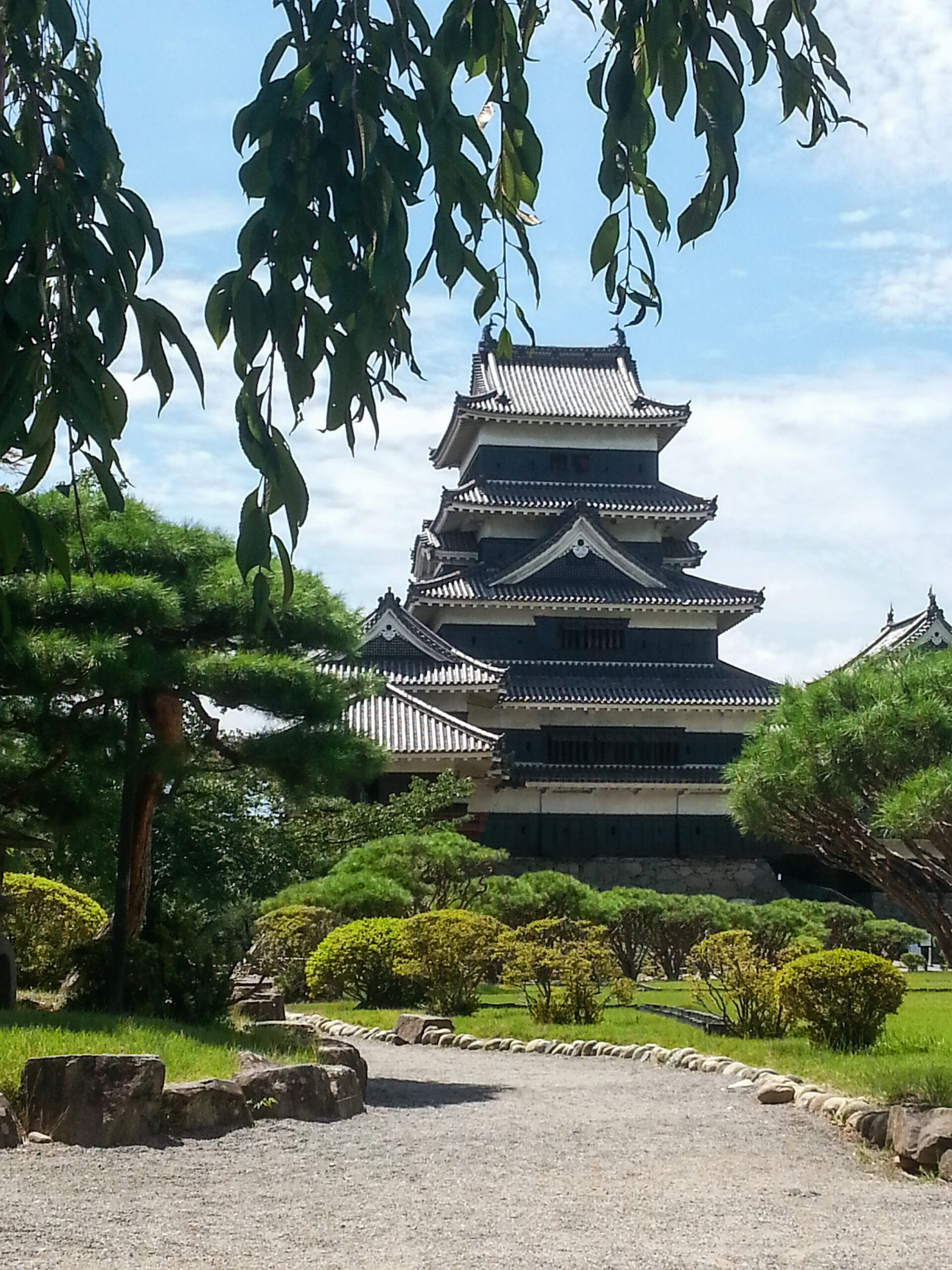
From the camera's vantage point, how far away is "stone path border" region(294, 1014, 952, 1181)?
816 cm

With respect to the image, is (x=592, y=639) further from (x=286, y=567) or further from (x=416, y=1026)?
(x=286, y=567)

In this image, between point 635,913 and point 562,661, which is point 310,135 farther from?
point 562,661

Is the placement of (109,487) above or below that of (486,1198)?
above

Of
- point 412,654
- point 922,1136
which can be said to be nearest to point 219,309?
point 922,1136

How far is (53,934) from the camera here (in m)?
16.8

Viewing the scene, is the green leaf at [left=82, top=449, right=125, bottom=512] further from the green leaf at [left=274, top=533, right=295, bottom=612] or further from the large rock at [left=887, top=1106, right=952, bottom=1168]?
the large rock at [left=887, top=1106, right=952, bottom=1168]

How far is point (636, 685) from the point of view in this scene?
101 ft

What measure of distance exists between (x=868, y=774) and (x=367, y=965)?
903 cm

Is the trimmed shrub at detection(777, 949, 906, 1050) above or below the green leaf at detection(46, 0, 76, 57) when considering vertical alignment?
below

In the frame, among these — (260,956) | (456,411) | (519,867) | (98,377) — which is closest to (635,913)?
(260,956)

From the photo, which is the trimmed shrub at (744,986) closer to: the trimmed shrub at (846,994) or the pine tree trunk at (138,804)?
the trimmed shrub at (846,994)

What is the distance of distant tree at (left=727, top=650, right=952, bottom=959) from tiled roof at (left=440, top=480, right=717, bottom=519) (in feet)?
69.8

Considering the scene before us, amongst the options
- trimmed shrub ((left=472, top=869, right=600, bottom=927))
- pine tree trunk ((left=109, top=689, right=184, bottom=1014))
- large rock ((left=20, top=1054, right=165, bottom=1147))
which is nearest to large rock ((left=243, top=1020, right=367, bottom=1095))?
pine tree trunk ((left=109, top=689, right=184, bottom=1014))

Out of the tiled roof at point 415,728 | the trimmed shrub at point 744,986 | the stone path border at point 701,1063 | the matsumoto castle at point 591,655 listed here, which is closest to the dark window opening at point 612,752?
the matsumoto castle at point 591,655
